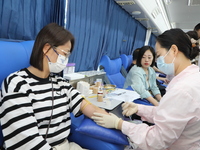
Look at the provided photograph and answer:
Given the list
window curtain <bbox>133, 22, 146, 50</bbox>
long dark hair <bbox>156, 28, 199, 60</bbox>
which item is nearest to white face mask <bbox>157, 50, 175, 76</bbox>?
long dark hair <bbox>156, 28, 199, 60</bbox>

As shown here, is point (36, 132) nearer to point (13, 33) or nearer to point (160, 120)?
point (160, 120)

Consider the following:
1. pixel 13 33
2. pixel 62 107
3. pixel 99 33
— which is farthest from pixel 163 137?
pixel 99 33

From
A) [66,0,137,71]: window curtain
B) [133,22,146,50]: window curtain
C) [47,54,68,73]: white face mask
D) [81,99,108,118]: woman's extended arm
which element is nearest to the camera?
[47,54,68,73]: white face mask

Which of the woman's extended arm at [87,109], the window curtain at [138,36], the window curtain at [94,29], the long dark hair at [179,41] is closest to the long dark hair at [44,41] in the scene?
the woman's extended arm at [87,109]

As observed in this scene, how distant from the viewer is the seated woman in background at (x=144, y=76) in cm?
194

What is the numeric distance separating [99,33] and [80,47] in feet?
1.97

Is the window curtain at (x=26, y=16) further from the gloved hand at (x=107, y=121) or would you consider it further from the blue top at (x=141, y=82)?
the blue top at (x=141, y=82)

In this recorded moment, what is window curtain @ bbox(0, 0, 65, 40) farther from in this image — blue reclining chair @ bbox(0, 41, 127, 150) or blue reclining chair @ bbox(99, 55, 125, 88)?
blue reclining chair @ bbox(99, 55, 125, 88)

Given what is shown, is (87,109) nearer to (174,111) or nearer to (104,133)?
(104,133)

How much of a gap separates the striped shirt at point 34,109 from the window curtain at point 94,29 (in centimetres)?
97

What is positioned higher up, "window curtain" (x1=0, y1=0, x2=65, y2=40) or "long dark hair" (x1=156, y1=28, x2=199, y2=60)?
"window curtain" (x1=0, y1=0, x2=65, y2=40)

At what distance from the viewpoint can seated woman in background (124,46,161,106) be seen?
194 centimetres

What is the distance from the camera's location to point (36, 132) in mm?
738

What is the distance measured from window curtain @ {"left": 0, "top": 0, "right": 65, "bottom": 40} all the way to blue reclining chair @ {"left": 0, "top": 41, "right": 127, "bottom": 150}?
0.26 meters
